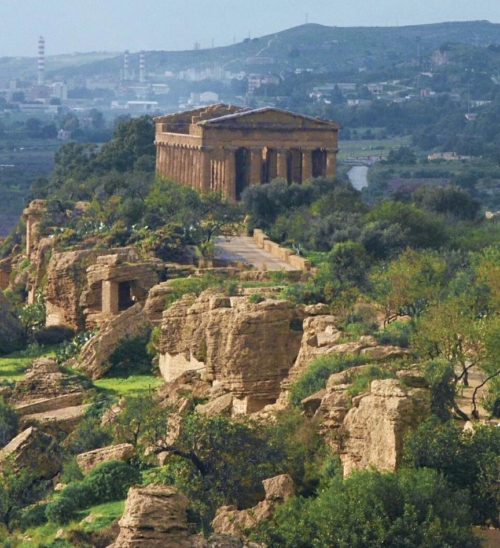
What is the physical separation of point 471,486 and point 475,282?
51.5 ft

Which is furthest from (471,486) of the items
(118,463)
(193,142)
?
(193,142)

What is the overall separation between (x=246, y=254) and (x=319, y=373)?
83.4 ft

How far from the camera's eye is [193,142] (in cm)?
8331

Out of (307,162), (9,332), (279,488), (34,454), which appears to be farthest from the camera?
(307,162)

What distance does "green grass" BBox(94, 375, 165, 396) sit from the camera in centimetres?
3915

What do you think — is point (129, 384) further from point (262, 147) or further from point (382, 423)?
point (262, 147)

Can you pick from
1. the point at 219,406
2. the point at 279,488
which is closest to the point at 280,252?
the point at 219,406

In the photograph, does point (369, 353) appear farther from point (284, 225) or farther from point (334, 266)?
point (284, 225)

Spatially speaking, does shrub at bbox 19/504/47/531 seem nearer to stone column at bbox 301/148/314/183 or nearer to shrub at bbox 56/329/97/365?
shrub at bbox 56/329/97/365

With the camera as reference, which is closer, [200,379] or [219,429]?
[219,429]

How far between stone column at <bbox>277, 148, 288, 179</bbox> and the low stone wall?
54.8 ft

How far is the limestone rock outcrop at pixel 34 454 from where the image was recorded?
32.4 metres

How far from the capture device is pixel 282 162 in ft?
266

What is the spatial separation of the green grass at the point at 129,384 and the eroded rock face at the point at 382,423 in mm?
10901
